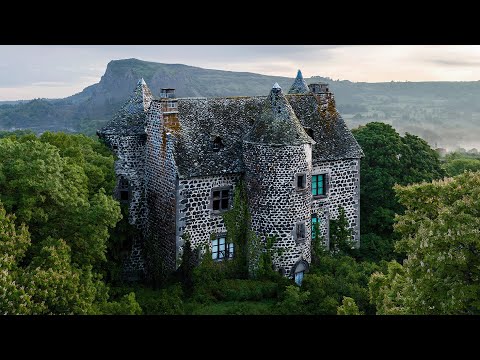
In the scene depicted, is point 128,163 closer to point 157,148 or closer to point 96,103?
point 157,148

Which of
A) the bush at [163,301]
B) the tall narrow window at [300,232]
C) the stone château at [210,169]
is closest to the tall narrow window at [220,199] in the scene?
the stone château at [210,169]

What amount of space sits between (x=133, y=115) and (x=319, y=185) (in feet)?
29.8

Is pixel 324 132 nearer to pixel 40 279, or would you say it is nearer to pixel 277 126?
pixel 277 126

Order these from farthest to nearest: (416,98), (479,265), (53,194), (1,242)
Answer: (416,98)
(53,194)
(1,242)
(479,265)

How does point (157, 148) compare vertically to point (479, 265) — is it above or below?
above

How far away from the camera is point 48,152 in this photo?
19.8 metres

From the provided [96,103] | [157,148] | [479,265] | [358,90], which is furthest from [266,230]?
[96,103]

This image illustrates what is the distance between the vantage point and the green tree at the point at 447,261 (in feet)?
50.1

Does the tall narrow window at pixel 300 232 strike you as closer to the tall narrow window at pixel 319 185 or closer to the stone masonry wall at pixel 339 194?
the stone masonry wall at pixel 339 194

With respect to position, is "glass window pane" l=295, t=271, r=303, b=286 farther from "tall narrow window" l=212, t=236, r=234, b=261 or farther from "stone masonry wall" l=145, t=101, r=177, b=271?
"stone masonry wall" l=145, t=101, r=177, b=271

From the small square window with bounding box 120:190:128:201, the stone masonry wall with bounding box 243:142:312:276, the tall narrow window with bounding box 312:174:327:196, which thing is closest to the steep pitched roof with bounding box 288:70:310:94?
the tall narrow window with bounding box 312:174:327:196

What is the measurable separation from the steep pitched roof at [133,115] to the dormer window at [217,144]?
3.26 metres

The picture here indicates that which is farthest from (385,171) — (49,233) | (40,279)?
(40,279)

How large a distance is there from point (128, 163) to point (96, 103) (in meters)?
19.3
